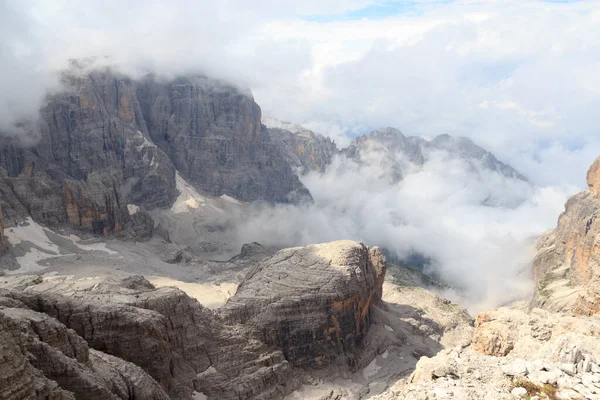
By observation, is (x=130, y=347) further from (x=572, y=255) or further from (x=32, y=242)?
(x=572, y=255)

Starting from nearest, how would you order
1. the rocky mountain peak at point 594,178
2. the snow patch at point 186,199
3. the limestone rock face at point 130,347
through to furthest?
the limestone rock face at point 130,347 → the rocky mountain peak at point 594,178 → the snow patch at point 186,199

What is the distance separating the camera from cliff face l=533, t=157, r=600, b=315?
2822 inches

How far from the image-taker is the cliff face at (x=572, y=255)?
71.7 meters

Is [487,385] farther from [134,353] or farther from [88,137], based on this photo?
[88,137]

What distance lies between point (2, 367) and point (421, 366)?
1838 cm

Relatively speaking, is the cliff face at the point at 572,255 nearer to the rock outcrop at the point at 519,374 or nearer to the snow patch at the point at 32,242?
the rock outcrop at the point at 519,374

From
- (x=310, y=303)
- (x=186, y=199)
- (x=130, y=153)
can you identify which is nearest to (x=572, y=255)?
(x=310, y=303)

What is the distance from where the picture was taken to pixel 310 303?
5166 cm

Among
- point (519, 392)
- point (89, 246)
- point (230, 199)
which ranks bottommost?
point (230, 199)

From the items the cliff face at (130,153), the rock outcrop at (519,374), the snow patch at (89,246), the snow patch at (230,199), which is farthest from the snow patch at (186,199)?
the rock outcrop at (519,374)

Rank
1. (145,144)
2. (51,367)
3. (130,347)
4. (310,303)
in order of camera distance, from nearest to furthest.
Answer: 1. (51,367)
2. (130,347)
3. (310,303)
4. (145,144)

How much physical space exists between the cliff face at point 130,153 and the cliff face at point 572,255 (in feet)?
262

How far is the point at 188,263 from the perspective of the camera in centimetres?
10000

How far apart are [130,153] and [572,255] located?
333 ft
